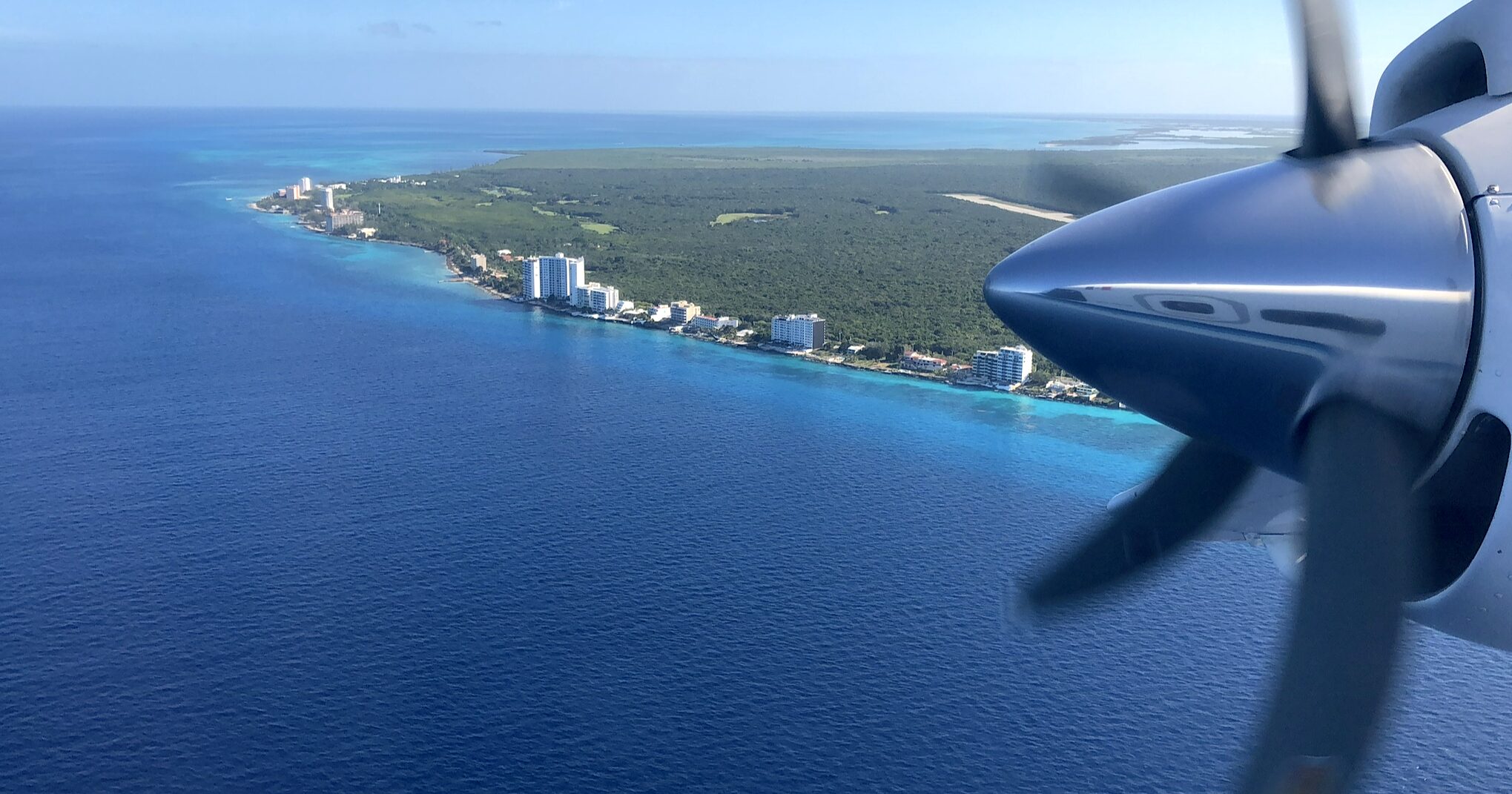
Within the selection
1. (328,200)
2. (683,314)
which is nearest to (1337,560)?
(683,314)

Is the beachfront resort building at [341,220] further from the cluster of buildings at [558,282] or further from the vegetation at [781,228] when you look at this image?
the cluster of buildings at [558,282]

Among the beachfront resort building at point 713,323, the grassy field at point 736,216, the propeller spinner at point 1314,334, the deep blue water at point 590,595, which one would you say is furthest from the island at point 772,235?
the deep blue water at point 590,595

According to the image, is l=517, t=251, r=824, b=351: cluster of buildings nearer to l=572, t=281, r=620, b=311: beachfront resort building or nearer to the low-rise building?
l=572, t=281, r=620, b=311: beachfront resort building

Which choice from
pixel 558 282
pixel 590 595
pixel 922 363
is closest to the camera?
pixel 590 595

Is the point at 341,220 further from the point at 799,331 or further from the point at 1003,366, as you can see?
the point at 1003,366

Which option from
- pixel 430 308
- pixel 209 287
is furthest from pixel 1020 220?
pixel 209 287

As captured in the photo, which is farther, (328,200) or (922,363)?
(328,200)

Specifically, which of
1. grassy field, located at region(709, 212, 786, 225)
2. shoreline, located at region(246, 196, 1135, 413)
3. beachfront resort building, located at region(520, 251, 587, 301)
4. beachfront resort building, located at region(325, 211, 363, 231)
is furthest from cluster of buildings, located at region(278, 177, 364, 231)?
beachfront resort building, located at region(520, 251, 587, 301)
